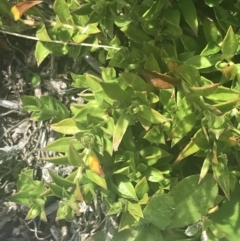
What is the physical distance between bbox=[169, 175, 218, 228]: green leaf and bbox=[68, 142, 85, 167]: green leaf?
23 centimetres

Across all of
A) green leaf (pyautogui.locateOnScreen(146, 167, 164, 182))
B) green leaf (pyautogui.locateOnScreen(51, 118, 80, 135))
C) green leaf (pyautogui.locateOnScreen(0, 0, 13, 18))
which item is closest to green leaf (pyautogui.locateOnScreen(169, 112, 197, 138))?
green leaf (pyautogui.locateOnScreen(146, 167, 164, 182))

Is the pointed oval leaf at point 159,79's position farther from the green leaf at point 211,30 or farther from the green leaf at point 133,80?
the green leaf at point 211,30

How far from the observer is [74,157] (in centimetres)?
106

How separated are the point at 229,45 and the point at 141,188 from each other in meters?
0.35

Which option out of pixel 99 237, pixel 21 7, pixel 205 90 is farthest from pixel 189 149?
pixel 21 7

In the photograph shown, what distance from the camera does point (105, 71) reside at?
1154 mm

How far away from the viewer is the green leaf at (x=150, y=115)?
104 centimetres

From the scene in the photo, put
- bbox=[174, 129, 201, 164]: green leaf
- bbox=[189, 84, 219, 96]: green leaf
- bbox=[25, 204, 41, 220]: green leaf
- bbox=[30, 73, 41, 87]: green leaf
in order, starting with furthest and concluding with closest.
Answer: bbox=[30, 73, 41, 87]: green leaf < bbox=[25, 204, 41, 220]: green leaf < bbox=[174, 129, 201, 164]: green leaf < bbox=[189, 84, 219, 96]: green leaf

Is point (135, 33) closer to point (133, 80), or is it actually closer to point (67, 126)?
point (133, 80)

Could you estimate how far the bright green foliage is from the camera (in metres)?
1.05

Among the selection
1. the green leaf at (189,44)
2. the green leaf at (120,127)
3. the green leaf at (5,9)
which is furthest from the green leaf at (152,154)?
the green leaf at (5,9)

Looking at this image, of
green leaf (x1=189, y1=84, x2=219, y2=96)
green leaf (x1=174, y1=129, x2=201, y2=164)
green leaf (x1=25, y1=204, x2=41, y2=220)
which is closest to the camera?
green leaf (x1=189, y1=84, x2=219, y2=96)

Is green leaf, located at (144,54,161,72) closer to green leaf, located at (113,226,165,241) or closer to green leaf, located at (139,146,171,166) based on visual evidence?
green leaf, located at (139,146,171,166)

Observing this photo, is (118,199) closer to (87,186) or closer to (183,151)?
(87,186)
